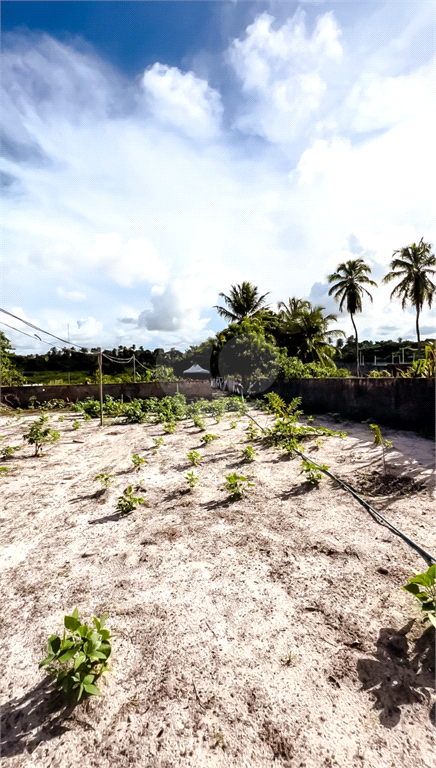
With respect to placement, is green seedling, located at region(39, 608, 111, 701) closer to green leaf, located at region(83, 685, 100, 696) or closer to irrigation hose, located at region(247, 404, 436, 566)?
green leaf, located at region(83, 685, 100, 696)

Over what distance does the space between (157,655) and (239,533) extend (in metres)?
1.66

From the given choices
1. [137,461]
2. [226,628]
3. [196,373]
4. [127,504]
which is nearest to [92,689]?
[226,628]

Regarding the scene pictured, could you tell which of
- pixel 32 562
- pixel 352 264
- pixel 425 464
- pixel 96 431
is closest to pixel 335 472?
pixel 425 464

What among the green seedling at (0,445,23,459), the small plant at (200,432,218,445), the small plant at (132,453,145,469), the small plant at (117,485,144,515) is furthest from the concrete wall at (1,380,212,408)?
the small plant at (117,485,144,515)

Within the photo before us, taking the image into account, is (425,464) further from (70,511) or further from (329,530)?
(70,511)

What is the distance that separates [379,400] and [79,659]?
9.50m

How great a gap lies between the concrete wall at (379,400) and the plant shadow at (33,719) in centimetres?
843

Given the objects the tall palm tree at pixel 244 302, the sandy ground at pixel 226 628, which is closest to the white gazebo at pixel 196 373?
the tall palm tree at pixel 244 302

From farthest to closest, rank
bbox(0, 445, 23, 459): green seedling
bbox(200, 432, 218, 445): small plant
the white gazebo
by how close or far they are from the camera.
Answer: the white gazebo
bbox(200, 432, 218, 445): small plant
bbox(0, 445, 23, 459): green seedling

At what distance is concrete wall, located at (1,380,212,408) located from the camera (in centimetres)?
1714

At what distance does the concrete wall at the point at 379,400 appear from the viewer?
8.33 m

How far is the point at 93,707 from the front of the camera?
6.32 ft

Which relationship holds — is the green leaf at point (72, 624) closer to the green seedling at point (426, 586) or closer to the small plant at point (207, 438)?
the green seedling at point (426, 586)

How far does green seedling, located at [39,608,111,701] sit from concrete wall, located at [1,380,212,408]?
52.6 ft
